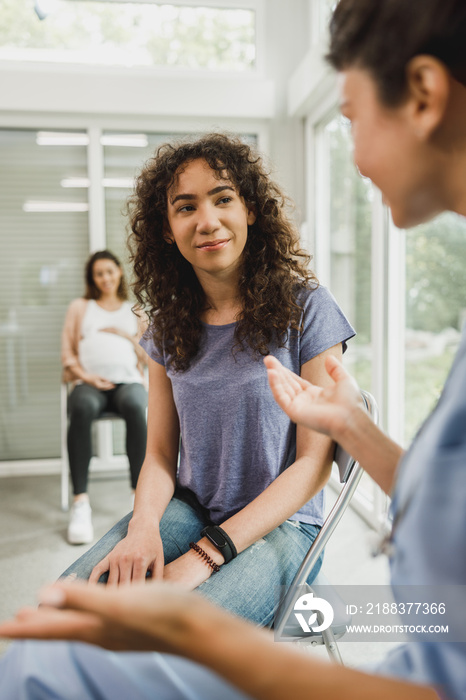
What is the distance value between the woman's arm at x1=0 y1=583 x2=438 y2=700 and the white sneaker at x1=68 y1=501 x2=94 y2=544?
234cm

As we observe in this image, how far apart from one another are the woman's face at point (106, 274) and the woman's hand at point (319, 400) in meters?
2.81

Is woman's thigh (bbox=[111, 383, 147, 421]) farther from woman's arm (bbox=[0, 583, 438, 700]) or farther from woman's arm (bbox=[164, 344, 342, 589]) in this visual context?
woman's arm (bbox=[0, 583, 438, 700])

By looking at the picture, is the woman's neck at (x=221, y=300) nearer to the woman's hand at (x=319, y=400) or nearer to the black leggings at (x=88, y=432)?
the woman's hand at (x=319, y=400)

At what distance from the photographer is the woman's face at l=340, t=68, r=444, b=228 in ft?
1.86

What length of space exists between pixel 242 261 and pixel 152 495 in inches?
22.2

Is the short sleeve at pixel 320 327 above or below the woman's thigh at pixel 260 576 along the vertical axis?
above

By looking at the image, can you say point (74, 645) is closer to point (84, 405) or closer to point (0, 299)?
point (84, 405)

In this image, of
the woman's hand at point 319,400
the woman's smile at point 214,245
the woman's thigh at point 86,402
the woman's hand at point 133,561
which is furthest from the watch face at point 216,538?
the woman's thigh at point 86,402

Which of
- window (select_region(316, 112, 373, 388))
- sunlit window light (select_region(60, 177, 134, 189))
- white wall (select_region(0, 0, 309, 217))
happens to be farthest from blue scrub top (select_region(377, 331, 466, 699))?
sunlit window light (select_region(60, 177, 134, 189))

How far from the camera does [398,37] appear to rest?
53cm

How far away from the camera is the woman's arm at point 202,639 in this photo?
43cm

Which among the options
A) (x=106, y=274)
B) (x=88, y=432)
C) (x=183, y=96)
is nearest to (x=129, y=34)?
(x=183, y=96)

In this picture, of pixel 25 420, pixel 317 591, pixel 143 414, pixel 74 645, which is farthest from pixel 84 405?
pixel 74 645

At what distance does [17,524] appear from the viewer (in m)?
2.95
